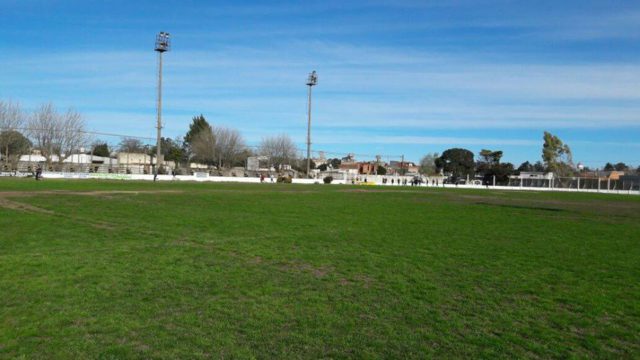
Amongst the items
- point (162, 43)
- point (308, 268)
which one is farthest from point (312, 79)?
point (308, 268)

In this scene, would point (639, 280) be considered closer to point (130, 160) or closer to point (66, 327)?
point (66, 327)

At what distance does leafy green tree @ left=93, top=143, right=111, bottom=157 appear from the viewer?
82000 mm

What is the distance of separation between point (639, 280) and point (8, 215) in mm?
17608

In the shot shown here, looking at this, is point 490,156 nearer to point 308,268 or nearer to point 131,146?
point 131,146

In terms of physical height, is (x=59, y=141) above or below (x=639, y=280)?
above

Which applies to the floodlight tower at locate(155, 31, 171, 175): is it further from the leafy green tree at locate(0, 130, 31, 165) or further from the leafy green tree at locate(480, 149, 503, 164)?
the leafy green tree at locate(480, 149, 503, 164)

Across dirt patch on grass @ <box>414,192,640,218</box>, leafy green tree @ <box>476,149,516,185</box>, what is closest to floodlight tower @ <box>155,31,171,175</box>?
dirt patch on grass @ <box>414,192,640,218</box>

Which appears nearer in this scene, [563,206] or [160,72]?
[563,206]

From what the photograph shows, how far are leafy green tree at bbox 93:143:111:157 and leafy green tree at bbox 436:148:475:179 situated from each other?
85926mm

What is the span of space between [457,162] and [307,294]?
451 ft

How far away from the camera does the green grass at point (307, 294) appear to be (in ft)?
17.8

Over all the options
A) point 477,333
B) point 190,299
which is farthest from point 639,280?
point 190,299

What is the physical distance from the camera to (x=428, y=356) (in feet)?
17.0

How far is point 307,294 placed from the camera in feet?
25.0
